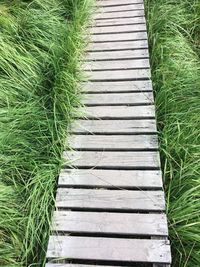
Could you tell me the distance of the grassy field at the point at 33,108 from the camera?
2.42 metres

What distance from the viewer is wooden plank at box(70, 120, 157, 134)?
117 inches

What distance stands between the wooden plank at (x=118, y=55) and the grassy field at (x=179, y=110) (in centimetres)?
11

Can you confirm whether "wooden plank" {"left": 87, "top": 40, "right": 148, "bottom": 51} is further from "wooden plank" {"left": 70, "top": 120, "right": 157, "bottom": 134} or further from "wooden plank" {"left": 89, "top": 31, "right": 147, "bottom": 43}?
"wooden plank" {"left": 70, "top": 120, "right": 157, "bottom": 134}

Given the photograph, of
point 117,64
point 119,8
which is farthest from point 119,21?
point 117,64

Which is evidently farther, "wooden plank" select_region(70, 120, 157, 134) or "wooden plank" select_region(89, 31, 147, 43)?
"wooden plank" select_region(89, 31, 147, 43)

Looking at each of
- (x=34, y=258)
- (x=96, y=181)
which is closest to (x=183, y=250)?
(x=96, y=181)

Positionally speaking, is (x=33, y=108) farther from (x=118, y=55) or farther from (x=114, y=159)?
(x=118, y=55)

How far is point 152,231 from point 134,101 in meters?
1.22

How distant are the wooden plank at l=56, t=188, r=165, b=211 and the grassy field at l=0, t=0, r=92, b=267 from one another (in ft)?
0.37

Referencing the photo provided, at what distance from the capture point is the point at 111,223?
7.86 feet

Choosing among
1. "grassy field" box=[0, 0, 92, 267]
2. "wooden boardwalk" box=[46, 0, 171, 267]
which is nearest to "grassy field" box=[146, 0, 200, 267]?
"wooden boardwalk" box=[46, 0, 171, 267]

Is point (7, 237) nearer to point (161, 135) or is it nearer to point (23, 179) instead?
point (23, 179)

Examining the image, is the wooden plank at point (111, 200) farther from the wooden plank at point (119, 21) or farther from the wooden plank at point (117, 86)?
the wooden plank at point (119, 21)

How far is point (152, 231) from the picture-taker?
233 cm
